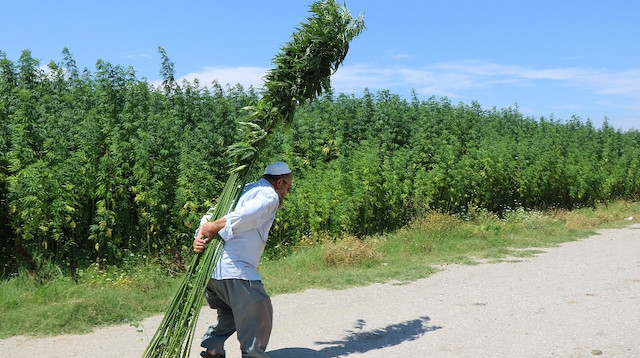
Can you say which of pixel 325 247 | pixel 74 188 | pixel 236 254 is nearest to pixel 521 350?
pixel 236 254

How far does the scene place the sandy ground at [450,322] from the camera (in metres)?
6.20

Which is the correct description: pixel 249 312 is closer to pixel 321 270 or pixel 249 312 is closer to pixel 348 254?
pixel 321 270

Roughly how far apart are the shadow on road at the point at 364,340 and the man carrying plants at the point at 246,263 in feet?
3.14

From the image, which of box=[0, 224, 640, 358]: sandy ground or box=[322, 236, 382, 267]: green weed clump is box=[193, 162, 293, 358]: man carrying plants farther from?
box=[322, 236, 382, 267]: green weed clump

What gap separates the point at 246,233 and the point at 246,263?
26 cm

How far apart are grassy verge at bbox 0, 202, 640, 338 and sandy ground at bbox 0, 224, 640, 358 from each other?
1.16 feet

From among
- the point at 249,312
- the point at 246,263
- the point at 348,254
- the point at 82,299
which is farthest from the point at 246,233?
the point at 348,254

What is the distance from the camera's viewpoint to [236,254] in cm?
520

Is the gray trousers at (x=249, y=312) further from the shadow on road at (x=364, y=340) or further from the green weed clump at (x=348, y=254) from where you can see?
the green weed clump at (x=348, y=254)

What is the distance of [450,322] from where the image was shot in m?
Result: 7.27

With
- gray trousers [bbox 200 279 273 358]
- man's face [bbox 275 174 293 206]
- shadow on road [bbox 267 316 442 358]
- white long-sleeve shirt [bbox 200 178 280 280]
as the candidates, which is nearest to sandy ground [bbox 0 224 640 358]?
shadow on road [bbox 267 316 442 358]

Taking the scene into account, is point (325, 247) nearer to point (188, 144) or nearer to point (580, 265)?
point (188, 144)

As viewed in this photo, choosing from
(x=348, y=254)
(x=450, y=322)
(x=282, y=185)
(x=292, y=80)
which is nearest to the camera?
(x=282, y=185)

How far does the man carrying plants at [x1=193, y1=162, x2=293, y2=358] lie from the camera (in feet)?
16.7
